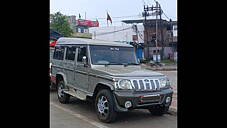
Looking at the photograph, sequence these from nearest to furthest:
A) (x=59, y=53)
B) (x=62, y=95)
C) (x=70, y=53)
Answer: (x=70, y=53) < (x=62, y=95) < (x=59, y=53)

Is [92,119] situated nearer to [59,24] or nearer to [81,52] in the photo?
[81,52]

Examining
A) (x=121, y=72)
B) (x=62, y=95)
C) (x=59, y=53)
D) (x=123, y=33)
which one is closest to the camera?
(x=121, y=72)

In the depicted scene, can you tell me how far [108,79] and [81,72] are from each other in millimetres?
1468

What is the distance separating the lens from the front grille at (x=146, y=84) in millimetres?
5973

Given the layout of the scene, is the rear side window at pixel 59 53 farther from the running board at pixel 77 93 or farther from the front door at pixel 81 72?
the running board at pixel 77 93

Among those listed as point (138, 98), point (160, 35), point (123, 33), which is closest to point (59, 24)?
point (123, 33)

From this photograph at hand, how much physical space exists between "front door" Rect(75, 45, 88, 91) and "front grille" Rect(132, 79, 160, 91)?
5.46 feet

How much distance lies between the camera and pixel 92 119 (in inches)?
256
